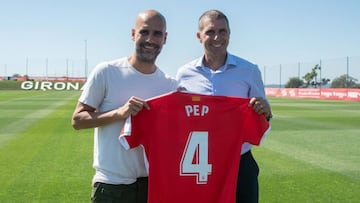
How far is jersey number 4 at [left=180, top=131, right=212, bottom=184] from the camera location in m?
3.93

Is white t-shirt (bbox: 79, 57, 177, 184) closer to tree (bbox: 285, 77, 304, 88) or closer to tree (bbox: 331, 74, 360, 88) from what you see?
tree (bbox: 331, 74, 360, 88)

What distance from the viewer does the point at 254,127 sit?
13.3 feet

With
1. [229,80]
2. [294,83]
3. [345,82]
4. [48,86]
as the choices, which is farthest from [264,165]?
[48,86]

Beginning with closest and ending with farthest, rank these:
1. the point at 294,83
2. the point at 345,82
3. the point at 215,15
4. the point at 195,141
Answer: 1. the point at 195,141
2. the point at 215,15
3. the point at 345,82
4. the point at 294,83

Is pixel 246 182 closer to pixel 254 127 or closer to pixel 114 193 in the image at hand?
pixel 254 127

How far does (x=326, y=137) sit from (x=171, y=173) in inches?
422

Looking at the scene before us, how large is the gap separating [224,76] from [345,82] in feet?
143

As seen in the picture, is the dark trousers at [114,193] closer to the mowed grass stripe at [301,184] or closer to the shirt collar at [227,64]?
the shirt collar at [227,64]

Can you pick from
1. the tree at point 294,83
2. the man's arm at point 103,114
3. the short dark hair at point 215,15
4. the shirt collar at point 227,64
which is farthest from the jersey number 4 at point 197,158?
the tree at point 294,83

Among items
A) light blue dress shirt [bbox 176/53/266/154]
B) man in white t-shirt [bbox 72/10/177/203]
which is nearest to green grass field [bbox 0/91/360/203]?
light blue dress shirt [bbox 176/53/266/154]

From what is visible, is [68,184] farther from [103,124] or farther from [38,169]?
[103,124]

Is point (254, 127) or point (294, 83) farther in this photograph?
point (294, 83)

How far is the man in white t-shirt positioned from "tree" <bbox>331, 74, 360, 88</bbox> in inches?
1678

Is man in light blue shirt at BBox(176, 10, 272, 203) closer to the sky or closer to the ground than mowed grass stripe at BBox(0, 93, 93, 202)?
closer to the sky
